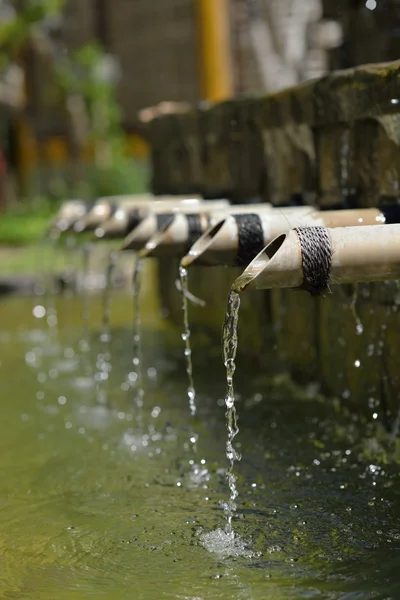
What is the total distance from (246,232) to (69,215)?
9.00 feet

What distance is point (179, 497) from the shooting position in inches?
155

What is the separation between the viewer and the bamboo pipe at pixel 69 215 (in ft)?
21.5

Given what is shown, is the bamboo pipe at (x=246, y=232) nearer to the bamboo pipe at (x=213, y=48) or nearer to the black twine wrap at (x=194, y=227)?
the black twine wrap at (x=194, y=227)

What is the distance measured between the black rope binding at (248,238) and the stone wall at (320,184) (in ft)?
2.32

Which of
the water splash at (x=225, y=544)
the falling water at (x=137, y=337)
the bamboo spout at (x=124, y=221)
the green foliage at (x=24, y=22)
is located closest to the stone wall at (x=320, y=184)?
the bamboo spout at (x=124, y=221)

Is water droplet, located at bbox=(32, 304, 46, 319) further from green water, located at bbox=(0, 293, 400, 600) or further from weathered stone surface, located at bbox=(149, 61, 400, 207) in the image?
green water, located at bbox=(0, 293, 400, 600)

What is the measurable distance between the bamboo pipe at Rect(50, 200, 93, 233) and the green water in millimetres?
1018

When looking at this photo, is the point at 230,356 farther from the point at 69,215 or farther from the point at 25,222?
the point at 25,222

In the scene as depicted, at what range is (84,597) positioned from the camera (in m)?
3.07

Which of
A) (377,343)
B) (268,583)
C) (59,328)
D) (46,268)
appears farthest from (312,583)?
(46,268)

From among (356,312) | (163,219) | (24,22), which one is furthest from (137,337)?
(24,22)

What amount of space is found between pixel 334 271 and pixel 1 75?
55.4 ft

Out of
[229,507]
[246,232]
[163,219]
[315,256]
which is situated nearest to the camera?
[315,256]

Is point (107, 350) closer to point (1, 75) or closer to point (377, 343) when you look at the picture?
point (377, 343)
